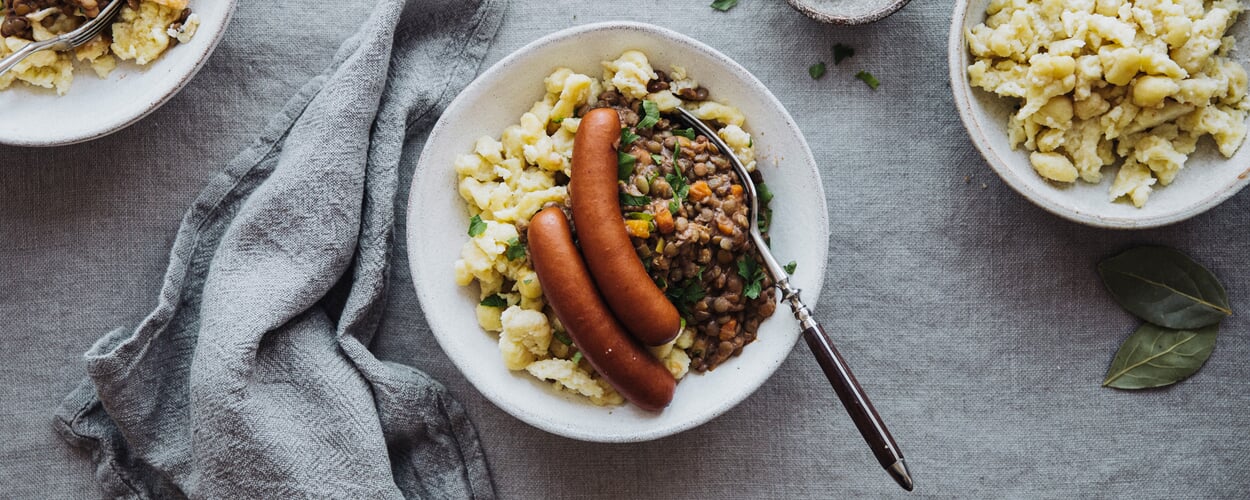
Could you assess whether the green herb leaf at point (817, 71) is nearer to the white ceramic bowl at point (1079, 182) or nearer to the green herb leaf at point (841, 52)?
the green herb leaf at point (841, 52)

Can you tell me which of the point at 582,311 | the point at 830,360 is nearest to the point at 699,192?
the point at 582,311

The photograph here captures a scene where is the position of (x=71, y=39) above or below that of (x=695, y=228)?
above

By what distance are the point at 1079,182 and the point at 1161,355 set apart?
707 millimetres

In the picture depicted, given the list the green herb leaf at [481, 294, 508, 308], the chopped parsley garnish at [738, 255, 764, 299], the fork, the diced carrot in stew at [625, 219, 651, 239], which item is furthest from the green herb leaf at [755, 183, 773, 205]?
the fork

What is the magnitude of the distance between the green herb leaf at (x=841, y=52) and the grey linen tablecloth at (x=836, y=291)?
0.12ft

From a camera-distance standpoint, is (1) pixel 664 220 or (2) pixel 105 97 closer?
(1) pixel 664 220

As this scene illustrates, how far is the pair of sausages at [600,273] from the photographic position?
6.94 feet

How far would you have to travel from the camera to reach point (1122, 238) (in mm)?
2748

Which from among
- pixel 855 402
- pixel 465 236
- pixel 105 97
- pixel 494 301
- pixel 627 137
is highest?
pixel 105 97

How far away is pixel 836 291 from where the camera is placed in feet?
8.97

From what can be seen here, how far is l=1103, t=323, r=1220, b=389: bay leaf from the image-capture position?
2.73 m

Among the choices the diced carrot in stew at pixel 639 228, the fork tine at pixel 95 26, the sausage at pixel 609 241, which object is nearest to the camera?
the sausage at pixel 609 241

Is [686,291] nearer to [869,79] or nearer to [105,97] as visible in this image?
[869,79]

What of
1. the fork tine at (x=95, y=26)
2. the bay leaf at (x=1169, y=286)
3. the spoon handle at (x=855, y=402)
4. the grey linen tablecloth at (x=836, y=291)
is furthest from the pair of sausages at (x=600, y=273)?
the bay leaf at (x=1169, y=286)
